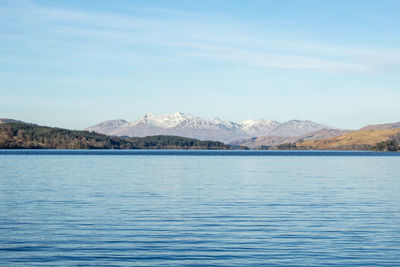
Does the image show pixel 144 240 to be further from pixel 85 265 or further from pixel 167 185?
pixel 167 185

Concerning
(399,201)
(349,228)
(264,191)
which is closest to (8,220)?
(349,228)

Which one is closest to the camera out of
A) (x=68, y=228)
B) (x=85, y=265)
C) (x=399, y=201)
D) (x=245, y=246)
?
(x=85, y=265)

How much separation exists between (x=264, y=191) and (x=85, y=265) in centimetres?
4392

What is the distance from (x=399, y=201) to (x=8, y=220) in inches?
1629

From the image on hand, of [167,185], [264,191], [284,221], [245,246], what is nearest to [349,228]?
[284,221]

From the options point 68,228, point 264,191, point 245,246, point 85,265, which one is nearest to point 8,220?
point 68,228

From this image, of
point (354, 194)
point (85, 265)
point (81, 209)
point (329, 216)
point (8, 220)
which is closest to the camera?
point (85, 265)

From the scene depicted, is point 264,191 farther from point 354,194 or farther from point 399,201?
point 399,201

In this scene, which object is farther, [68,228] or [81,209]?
[81,209]

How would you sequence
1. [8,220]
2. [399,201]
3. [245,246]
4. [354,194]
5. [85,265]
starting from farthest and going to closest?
[354,194] < [399,201] < [8,220] < [245,246] < [85,265]

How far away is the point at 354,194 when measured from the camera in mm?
66750

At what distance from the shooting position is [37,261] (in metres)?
28.8

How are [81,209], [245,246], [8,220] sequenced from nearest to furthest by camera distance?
1. [245,246]
2. [8,220]
3. [81,209]

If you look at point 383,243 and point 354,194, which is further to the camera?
point 354,194
